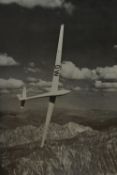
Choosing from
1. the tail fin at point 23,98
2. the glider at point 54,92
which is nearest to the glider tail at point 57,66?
the glider at point 54,92

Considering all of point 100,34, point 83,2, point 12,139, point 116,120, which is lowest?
point 12,139

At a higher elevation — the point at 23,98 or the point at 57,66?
the point at 57,66

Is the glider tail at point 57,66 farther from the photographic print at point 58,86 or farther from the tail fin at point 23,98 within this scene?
the tail fin at point 23,98

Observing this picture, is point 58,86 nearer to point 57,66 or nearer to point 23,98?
point 57,66

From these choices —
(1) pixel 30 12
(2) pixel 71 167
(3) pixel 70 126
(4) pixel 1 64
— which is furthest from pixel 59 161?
(1) pixel 30 12

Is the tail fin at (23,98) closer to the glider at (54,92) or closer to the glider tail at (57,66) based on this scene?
the glider at (54,92)

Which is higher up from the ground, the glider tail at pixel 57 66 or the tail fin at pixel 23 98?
the glider tail at pixel 57 66

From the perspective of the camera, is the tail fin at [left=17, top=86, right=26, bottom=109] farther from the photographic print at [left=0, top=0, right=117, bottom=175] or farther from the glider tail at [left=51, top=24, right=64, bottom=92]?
the glider tail at [left=51, top=24, right=64, bottom=92]

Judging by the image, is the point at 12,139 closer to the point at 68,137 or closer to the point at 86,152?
the point at 68,137

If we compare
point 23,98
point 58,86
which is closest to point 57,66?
point 58,86
